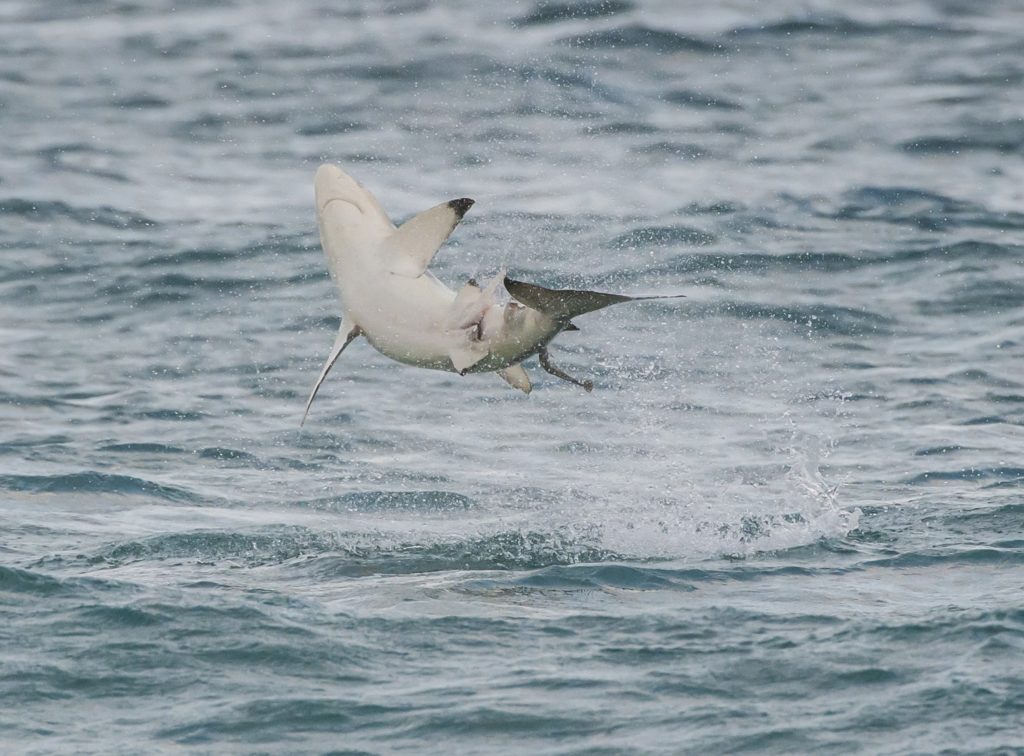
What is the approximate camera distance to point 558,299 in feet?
27.8

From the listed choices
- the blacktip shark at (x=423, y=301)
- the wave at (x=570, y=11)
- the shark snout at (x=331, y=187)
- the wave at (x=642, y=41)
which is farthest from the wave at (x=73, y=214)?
the blacktip shark at (x=423, y=301)

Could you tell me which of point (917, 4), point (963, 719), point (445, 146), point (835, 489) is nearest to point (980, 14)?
point (917, 4)

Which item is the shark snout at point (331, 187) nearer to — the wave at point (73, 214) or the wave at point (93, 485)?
the wave at point (93, 485)

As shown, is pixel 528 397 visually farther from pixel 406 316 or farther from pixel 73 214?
pixel 73 214

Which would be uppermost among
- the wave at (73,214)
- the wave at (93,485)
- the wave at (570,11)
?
the wave at (570,11)

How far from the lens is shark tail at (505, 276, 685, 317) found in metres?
8.34

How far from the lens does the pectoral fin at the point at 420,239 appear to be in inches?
373

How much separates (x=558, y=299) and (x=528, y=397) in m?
7.53

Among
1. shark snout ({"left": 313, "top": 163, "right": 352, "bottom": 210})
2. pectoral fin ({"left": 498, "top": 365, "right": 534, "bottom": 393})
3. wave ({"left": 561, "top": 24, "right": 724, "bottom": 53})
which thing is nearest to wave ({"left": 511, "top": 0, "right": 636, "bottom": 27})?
wave ({"left": 561, "top": 24, "right": 724, "bottom": 53})

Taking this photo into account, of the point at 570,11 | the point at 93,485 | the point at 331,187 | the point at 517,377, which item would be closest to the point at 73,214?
the point at 93,485

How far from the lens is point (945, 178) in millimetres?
23234

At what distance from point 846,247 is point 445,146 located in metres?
7.25

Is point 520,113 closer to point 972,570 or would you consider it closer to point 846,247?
point 846,247

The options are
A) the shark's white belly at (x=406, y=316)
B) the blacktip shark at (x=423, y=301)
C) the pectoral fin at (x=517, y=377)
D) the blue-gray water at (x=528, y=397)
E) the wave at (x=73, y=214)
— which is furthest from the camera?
the wave at (x=73, y=214)
